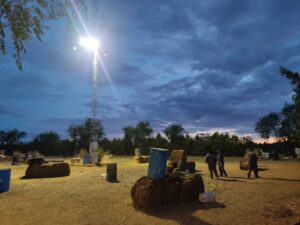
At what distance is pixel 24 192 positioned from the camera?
43.5 ft

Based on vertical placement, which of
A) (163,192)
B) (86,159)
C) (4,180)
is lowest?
(163,192)

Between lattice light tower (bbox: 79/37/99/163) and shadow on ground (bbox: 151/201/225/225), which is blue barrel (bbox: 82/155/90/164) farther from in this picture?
shadow on ground (bbox: 151/201/225/225)

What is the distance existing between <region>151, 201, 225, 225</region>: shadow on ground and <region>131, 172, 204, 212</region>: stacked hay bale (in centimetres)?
26

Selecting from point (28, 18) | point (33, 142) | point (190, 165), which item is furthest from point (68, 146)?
point (28, 18)

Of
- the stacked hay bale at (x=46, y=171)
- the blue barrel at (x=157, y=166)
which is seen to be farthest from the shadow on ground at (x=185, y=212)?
the stacked hay bale at (x=46, y=171)

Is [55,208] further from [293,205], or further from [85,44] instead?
[85,44]

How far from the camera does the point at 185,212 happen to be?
31.2 feet

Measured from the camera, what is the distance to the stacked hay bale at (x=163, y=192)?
984cm

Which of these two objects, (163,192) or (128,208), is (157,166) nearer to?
(163,192)

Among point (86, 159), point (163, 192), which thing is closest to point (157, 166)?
point (163, 192)

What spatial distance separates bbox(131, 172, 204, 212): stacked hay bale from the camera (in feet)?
32.3

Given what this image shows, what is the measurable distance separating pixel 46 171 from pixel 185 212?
1322 cm

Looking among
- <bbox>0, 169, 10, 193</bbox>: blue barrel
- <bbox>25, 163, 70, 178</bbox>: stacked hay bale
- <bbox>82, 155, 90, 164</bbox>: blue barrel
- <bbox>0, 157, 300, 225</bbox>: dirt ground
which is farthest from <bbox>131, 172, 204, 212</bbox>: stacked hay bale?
<bbox>82, 155, 90, 164</bbox>: blue barrel

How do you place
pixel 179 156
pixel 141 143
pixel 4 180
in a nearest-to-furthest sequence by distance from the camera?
pixel 4 180, pixel 179 156, pixel 141 143
